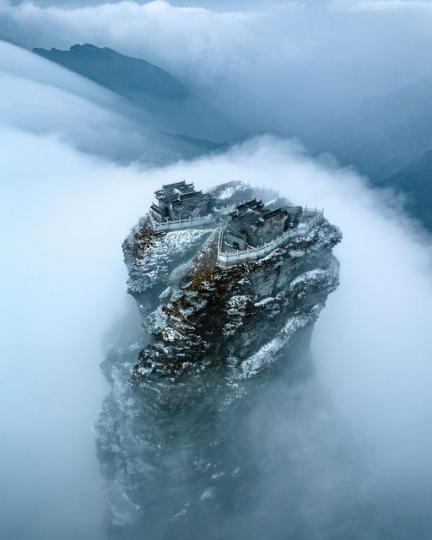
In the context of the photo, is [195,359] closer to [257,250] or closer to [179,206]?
[257,250]

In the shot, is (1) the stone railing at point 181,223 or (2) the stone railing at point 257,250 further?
(1) the stone railing at point 181,223

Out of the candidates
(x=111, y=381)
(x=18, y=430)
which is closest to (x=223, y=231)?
(x=111, y=381)

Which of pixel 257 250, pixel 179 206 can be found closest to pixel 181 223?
pixel 179 206

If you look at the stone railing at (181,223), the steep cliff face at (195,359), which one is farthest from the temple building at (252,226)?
the stone railing at (181,223)

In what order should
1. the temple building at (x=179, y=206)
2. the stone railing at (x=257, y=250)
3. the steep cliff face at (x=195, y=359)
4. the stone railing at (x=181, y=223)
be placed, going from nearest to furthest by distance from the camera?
1. the steep cliff face at (x=195, y=359)
2. the stone railing at (x=257, y=250)
3. the temple building at (x=179, y=206)
4. the stone railing at (x=181, y=223)

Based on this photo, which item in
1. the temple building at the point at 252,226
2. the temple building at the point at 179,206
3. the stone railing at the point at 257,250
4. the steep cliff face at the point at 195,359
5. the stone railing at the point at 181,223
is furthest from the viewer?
the stone railing at the point at 181,223

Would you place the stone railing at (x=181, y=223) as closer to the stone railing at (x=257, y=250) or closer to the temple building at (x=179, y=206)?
the temple building at (x=179, y=206)

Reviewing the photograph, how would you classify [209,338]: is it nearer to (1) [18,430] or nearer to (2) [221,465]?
(2) [221,465]
